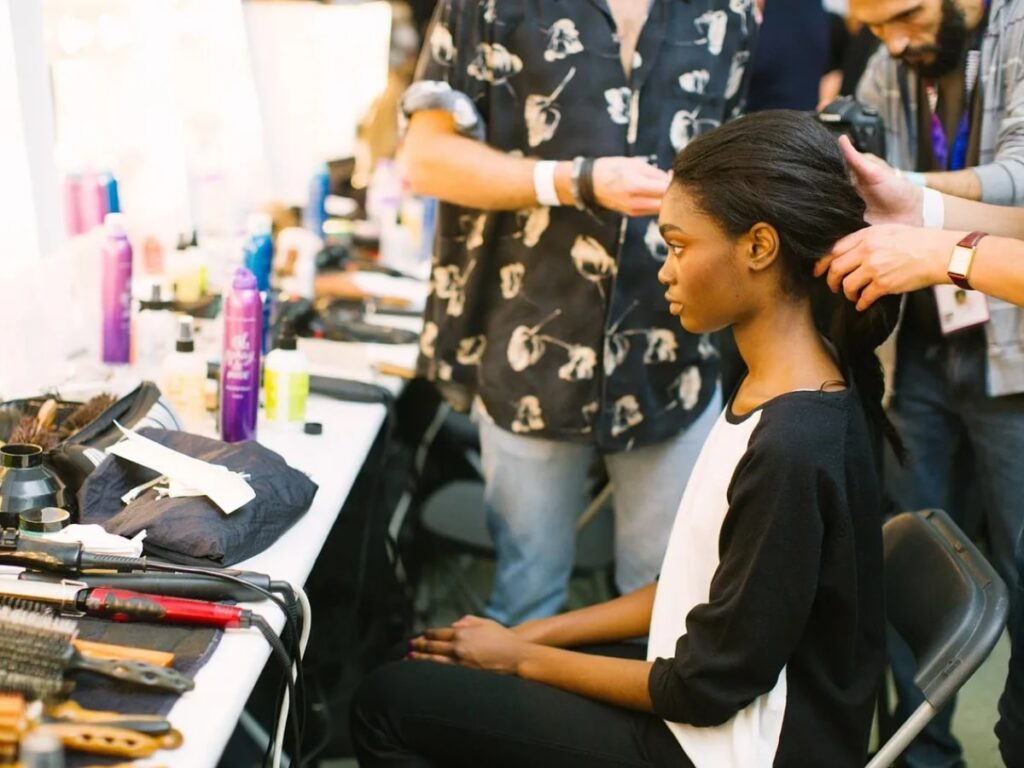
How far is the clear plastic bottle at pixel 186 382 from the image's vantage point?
1.79 meters

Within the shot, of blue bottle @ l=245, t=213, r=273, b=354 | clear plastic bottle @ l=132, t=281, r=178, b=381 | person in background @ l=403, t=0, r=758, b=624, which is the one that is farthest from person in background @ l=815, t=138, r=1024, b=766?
clear plastic bottle @ l=132, t=281, r=178, b=381

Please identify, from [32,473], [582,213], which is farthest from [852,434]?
[32,473]

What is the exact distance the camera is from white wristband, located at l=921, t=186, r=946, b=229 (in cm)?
160

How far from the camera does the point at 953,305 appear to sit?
193 cm

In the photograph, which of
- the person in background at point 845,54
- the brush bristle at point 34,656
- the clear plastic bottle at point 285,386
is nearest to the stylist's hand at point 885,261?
the clear plastic bottle at point 285,386

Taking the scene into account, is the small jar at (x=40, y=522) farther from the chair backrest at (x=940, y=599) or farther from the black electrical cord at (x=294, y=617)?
the chair backrest at (x=940, y=599)

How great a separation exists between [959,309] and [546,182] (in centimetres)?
74

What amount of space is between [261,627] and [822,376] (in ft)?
2.34

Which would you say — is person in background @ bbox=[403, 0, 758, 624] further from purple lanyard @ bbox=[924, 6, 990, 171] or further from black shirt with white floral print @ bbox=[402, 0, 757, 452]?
purple lanyard @ bbox=[924, 6, 990, 171]

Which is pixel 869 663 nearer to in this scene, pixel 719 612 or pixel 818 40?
pixel 719 612

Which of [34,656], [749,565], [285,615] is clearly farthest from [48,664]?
[749,565]

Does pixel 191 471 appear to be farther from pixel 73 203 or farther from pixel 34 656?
pixel 73 203

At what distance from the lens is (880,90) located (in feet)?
6.85

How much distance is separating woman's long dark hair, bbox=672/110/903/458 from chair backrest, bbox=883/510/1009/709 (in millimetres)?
312
